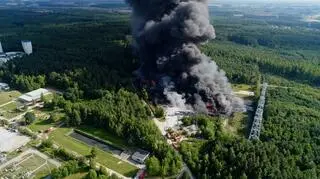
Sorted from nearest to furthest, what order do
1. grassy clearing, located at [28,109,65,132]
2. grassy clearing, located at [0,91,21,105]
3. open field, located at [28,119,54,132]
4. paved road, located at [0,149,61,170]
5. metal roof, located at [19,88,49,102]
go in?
paved road, located at [0,149,61,170]
open field, located at [28,119,54,132]
grassy clearing, located at [28,109,65,132]
metal roof, located at [19,88,49,102]
grassy clearing, located at [0,91,21,105]

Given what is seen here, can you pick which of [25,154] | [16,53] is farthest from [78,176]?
[16,53]

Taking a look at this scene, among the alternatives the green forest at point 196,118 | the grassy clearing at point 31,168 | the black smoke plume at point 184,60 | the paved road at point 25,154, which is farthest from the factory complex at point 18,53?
the grassy clearing at point 31,168

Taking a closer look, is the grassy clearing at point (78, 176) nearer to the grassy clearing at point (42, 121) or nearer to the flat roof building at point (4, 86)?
the grassy clearing at point (42, 121)

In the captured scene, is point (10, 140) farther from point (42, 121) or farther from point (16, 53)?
point (16, 53)

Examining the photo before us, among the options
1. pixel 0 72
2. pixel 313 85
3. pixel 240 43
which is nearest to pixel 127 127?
pixel 0 72

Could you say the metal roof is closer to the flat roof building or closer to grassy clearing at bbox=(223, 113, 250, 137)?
the flat roof building

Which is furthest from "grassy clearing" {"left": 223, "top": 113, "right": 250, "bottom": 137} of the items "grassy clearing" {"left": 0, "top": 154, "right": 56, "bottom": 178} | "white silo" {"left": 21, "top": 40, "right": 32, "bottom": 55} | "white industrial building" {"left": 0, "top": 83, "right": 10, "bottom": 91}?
"white silo" {"left": 21, "top": 40, "right": 32, "bottom": 55}
